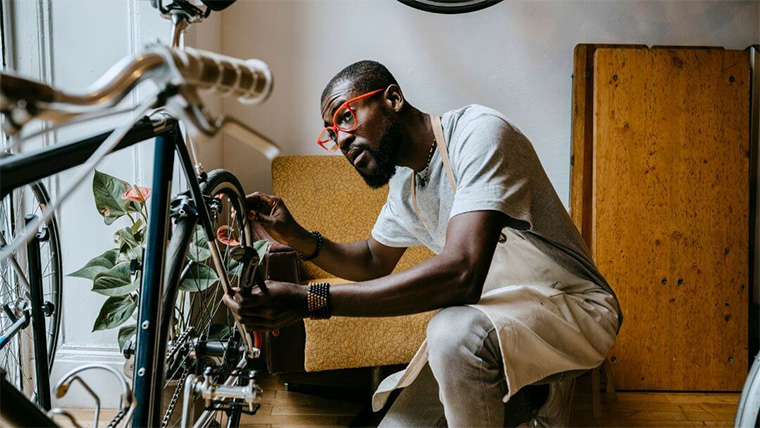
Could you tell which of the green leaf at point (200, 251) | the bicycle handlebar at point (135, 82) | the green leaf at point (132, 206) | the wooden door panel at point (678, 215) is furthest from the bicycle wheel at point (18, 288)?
the wooden door panel at point (678, 215)

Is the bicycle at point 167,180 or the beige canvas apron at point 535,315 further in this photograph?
the beige canvas apron at point 535,315

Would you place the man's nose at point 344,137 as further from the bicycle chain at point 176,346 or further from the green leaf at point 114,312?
the green leaf at point 114,312

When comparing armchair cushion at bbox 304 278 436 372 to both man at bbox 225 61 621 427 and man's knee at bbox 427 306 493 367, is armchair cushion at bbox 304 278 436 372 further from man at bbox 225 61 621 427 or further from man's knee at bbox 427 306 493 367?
man's knee at bbox 427 306 493 367

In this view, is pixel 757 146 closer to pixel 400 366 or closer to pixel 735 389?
pixel 735 389

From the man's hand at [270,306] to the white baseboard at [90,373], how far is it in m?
1.28

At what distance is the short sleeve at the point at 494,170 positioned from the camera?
4.34ft

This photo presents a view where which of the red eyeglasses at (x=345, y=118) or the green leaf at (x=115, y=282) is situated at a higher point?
the red eyeglasses at (x=345, y=118)

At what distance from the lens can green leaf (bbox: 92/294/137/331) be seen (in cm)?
169

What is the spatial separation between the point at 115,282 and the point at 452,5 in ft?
5.31

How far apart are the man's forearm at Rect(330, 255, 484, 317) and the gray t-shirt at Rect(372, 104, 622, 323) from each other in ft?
0.42

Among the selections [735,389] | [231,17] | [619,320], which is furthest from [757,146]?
[231,17]

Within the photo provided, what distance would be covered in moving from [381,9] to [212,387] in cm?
198

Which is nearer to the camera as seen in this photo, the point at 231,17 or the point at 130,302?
the point at 130,302

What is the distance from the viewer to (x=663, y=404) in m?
2.33
